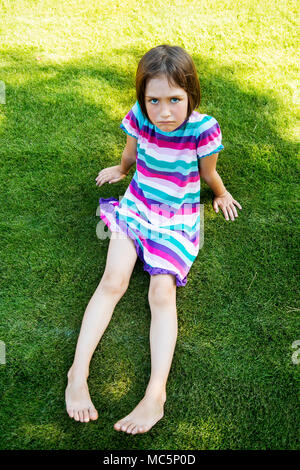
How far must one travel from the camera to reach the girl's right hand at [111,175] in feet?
9.05

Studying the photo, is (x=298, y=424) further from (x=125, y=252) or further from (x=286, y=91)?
(x=286, y=91)

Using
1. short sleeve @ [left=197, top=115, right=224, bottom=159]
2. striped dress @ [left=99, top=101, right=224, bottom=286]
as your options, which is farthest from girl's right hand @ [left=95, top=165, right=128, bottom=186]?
short sleeve @ [left=197, top=115, right=224, bottom=159]

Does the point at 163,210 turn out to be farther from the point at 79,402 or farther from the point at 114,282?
the point at 79,402

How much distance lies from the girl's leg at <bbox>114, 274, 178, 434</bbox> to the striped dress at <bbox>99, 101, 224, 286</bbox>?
0.31ft

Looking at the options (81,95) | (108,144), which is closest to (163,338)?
(108,144)

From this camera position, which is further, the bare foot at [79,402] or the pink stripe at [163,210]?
the pink stripe at [163,210]

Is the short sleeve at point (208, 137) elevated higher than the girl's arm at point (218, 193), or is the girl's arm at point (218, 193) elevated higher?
the short sleeve at point (208, 137)

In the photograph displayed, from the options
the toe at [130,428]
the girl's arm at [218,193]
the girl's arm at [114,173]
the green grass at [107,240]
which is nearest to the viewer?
the toe at [130,428]

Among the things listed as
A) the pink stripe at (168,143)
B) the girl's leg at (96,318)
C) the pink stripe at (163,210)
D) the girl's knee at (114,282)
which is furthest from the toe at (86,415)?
the pink stripe at (168,143)

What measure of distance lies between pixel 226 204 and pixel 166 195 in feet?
1.81

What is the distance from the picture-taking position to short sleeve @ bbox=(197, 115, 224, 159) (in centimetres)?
212

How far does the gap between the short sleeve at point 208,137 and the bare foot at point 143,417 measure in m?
1.26

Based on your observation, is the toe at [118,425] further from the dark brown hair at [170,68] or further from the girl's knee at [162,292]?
the dark brown hair at [170,68]

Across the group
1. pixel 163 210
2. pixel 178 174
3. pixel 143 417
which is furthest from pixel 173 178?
pixel 143 417
